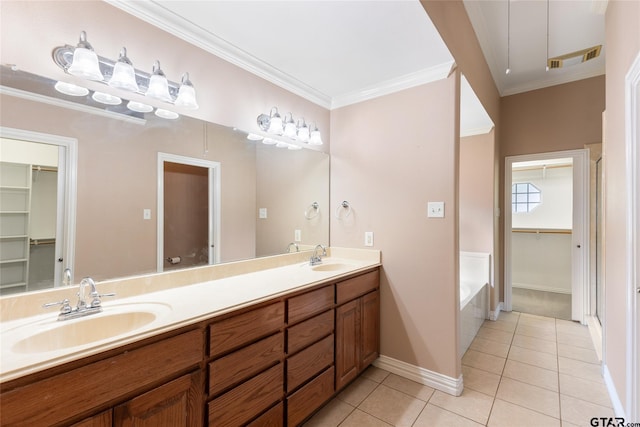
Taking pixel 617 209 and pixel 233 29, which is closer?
pixel 233 29

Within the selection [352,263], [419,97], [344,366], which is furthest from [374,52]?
[344,366]

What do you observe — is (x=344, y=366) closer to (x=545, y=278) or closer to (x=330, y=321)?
(x=330, y=321)

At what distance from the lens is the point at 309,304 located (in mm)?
1637

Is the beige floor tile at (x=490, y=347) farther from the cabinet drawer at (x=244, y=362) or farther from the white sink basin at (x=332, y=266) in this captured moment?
the cabinet drawer at (x=244, y=362)

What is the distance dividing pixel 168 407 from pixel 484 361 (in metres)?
2.56

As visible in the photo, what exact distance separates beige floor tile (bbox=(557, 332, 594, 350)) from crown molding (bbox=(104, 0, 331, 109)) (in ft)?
11.7

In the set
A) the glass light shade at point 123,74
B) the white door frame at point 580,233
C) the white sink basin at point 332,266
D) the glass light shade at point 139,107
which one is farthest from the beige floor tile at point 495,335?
the glass light shade at point 123,74

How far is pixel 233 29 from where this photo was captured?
1.64 meters

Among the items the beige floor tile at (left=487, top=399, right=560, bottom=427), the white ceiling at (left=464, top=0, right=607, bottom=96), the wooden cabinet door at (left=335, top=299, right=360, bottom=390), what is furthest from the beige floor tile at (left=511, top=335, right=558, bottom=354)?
the white ceiling at (left=464, top=0, right=607, bottom=96)

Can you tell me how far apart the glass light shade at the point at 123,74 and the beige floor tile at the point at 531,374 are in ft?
10.7

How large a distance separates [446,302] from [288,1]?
2.19 m

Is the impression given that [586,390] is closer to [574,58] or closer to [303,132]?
[303,132]

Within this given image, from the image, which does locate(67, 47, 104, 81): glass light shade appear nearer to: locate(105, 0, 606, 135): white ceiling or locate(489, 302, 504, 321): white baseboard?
locate(105, 0, 606, 135): white ceiling

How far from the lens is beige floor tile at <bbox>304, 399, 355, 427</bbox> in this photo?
1.70m
